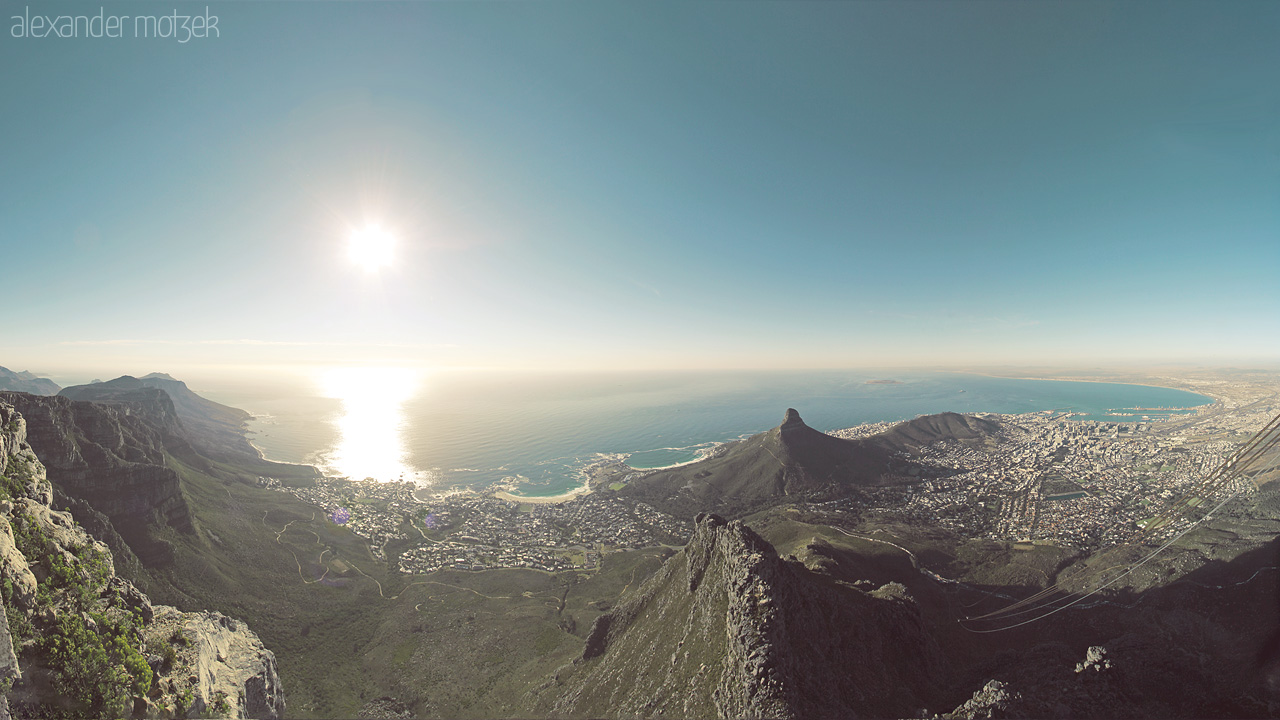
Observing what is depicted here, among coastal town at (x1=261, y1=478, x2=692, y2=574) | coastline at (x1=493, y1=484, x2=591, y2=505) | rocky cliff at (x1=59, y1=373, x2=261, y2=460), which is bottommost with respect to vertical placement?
coastline at (x1=493, y1=484, x2=591, y2=505)

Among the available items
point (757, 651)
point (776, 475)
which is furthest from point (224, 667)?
point (776, 475)

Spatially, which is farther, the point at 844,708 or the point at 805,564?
the point at 805,564

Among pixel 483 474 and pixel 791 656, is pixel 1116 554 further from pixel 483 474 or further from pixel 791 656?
pixel 483 474

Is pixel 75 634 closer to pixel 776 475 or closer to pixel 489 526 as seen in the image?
pixel 489 526

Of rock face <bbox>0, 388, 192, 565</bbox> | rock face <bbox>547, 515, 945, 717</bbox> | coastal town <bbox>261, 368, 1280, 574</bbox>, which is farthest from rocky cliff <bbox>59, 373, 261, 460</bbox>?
rock face <bbox>547, 515, 945, 717</bbox>

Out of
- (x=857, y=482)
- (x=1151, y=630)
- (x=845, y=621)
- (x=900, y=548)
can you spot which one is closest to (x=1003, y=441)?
(x=857, y=482)

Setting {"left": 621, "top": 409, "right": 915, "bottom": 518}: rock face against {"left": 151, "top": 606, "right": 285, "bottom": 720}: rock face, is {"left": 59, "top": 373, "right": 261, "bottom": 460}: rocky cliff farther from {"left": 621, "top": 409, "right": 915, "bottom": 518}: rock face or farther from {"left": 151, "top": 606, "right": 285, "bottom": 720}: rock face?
{"left": 621, "top": 409, "right": 915, "bottom": 518}: rock face

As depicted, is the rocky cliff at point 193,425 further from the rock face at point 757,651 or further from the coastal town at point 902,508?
the rock face at point 757,651

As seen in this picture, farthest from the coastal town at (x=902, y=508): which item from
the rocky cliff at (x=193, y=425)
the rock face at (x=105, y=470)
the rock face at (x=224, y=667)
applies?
the rock face at (x=224, y=667)
